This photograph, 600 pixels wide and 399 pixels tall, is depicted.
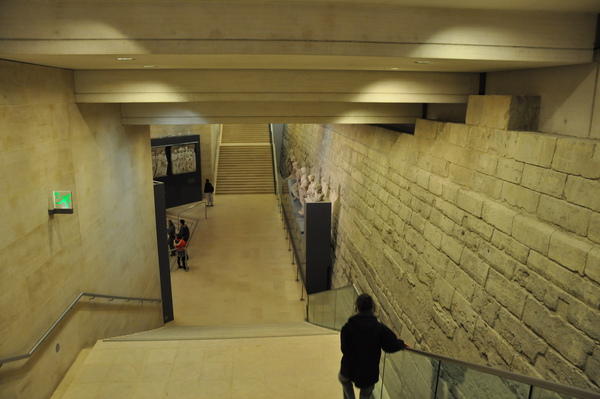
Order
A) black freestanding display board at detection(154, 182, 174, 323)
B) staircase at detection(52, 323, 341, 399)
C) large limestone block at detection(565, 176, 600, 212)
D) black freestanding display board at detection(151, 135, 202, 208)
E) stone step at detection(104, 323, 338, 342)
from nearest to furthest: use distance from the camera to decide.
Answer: large limestone block at detection(565, 176, 600, 212)
staircase at detection(52, 323, 341, 399)
stone step at detection(104, 323, 338, 342)
black freestanding display board at detection(154, 182, 174, 323)
black freestanding display board at detection(151, 135, 202, 208)

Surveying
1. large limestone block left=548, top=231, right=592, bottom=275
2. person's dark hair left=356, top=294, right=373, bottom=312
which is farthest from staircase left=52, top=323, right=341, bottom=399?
large limestone block left=548, top=231, right=592, bottom=275

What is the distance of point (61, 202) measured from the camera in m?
4.38

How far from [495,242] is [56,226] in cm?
399

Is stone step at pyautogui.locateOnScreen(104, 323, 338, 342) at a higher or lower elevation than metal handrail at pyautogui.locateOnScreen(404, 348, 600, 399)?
lower

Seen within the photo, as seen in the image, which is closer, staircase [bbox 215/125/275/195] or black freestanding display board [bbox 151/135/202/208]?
black freestanding display board [bbox 151/135/202/208]

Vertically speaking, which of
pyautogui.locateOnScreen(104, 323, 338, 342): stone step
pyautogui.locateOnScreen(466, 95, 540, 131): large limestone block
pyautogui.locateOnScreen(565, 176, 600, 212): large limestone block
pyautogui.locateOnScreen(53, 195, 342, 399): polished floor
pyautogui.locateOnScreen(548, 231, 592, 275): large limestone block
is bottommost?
pyautogui.locateOnScreen(104, 323, 338, 342): stone step

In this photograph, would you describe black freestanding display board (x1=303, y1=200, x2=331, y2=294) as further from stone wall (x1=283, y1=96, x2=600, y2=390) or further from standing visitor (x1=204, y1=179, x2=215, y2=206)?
standing visitor (x1=204, y1=179, x2=215, y2=206)

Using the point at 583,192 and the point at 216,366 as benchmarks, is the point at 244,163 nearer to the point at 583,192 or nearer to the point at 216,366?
the point at 216,366

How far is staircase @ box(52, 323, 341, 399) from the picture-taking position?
Answer: 4.48 metres

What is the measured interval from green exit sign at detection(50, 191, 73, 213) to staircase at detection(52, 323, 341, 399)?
5.48ft

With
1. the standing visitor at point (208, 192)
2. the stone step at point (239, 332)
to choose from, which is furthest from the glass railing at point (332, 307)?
the standing visitor at point (208, 192)

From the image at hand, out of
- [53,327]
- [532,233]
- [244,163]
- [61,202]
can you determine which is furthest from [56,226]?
[244,163]

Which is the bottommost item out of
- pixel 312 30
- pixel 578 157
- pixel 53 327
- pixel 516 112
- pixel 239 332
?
pixel 239 332

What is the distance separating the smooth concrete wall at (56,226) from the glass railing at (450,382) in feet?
9.88
